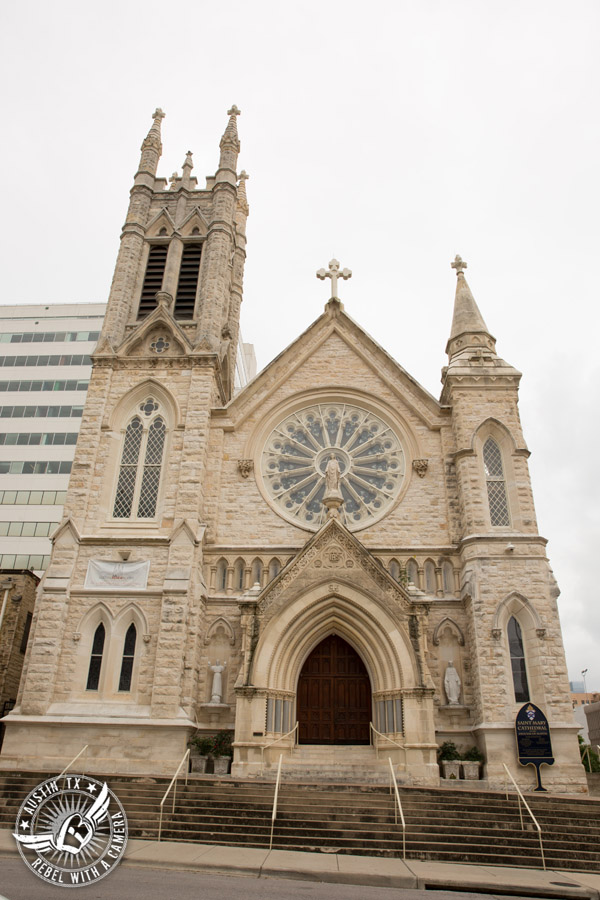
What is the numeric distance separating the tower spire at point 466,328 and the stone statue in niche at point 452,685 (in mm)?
9843

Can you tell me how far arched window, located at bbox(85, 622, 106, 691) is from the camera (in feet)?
53.3

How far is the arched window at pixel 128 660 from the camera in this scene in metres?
16.2

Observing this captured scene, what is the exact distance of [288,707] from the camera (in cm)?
1578

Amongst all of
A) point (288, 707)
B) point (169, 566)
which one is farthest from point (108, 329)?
point (288, 707)

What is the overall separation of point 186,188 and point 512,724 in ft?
70.1

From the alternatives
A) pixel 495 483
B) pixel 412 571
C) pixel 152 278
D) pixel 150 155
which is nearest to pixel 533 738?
pixel 412 571

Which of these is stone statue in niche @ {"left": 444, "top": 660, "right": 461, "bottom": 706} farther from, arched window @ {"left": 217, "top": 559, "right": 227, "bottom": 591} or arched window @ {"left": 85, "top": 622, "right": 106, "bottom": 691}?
arched window @ {"left": 85, "top": 622, "right": 106, "bottom": 691}

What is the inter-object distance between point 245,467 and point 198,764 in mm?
8101

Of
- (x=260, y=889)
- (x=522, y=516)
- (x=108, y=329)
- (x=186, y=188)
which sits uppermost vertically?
(x=186, y=188)

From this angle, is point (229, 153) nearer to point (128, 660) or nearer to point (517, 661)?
point (128, 660)

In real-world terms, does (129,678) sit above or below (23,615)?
below

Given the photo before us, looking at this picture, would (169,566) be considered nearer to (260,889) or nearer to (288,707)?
(288,707)

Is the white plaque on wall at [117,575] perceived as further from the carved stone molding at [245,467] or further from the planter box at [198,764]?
the planter box at [198,764]

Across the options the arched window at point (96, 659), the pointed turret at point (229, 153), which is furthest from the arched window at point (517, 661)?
the pointed turret at point (229, 153)
